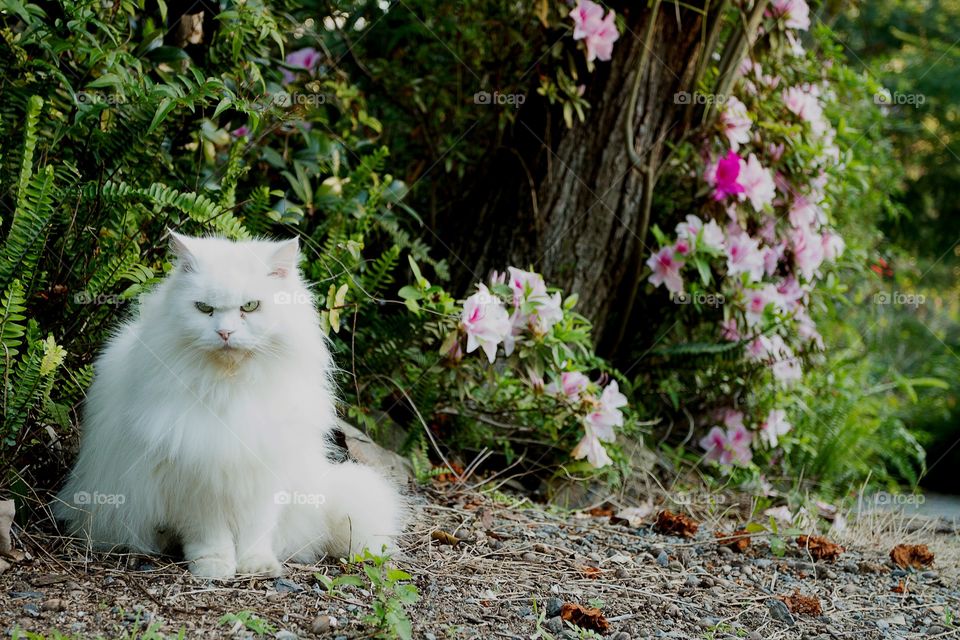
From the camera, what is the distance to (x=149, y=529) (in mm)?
2367

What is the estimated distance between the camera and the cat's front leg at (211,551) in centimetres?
228

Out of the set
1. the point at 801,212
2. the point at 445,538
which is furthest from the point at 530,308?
the point at 801,212

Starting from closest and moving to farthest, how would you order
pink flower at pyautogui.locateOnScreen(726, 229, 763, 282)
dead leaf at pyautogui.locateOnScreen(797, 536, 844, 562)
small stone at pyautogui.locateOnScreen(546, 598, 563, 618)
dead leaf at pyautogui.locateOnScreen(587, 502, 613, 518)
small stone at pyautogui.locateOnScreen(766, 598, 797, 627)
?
small stone at pyautogui.locateOnScreen(546, 598, 563, 618) → small stone at pyautogui.locateOnScreen(766, 598, 797, 627) → dead leaf at pyautogui.locateOnScreen(797, 536, 844, 562) → dead leaf at pyautogui.locateOnScreen(587, 502, 613, 518) → pink flower at pyautogui.locateOnScreen(726, 229, 763, 282)

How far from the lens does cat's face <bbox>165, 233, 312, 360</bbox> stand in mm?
2193

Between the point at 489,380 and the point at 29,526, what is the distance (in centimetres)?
167

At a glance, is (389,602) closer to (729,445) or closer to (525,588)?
(525,588)

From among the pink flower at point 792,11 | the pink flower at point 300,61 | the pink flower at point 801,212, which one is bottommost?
the pink flower at point 801,212

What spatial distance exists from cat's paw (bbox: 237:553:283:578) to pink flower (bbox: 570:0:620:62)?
2.53m

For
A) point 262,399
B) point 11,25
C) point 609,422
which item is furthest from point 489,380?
point 11,25

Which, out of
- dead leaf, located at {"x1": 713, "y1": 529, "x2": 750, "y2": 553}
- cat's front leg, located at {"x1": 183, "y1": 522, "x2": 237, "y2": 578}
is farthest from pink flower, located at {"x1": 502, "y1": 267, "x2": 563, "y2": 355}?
cat's front leg, located at {"x1": 183, "y1": 522, "x2": 237, "y2": 578}

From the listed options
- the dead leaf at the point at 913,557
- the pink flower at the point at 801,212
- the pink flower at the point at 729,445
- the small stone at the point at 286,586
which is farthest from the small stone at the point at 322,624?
the pink flower at the point at 801,212

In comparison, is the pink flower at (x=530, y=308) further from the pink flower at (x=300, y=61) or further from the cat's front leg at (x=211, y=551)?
the pink flower at (x=300, y=61)

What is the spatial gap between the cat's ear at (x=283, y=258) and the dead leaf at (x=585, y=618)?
1.17 metres

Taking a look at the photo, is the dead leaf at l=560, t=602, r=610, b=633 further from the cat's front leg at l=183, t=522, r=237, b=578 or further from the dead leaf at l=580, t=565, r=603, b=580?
the cat's front leg at l=183, t=522, r=237, b=578
